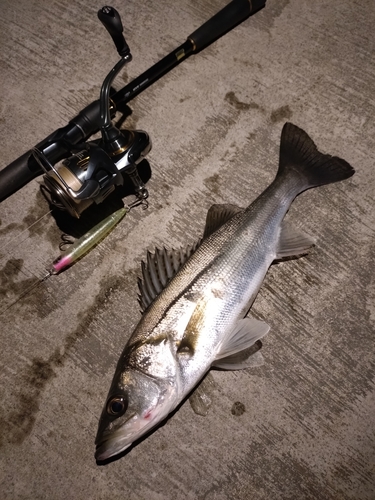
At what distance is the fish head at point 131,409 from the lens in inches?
74.9

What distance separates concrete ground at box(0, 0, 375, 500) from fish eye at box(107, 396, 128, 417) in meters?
0.40

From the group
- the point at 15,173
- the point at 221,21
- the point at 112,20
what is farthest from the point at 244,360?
the point at 221,21

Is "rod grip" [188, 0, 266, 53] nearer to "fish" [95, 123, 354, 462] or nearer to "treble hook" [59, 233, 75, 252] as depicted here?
"fish" [95, 123, 354, 462]

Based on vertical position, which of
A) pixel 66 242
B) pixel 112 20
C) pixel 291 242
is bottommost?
pixel 291 242

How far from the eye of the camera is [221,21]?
8.89ft

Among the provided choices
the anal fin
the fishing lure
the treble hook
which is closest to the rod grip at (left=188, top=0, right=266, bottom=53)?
the fishing lure

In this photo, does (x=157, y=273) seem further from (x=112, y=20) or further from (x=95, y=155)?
(x=112, y=20)

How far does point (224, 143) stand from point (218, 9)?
106 cm

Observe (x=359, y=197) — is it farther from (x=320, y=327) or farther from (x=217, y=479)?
(x=217, y=479)

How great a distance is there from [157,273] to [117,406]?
0.70 m

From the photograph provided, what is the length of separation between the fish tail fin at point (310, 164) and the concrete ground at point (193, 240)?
0.11m

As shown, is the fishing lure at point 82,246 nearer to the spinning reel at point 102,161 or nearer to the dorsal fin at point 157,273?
the spinning reel at point 102,161

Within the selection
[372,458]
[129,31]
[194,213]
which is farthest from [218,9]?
[372,458]

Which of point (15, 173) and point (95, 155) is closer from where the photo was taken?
point (95, 155)
